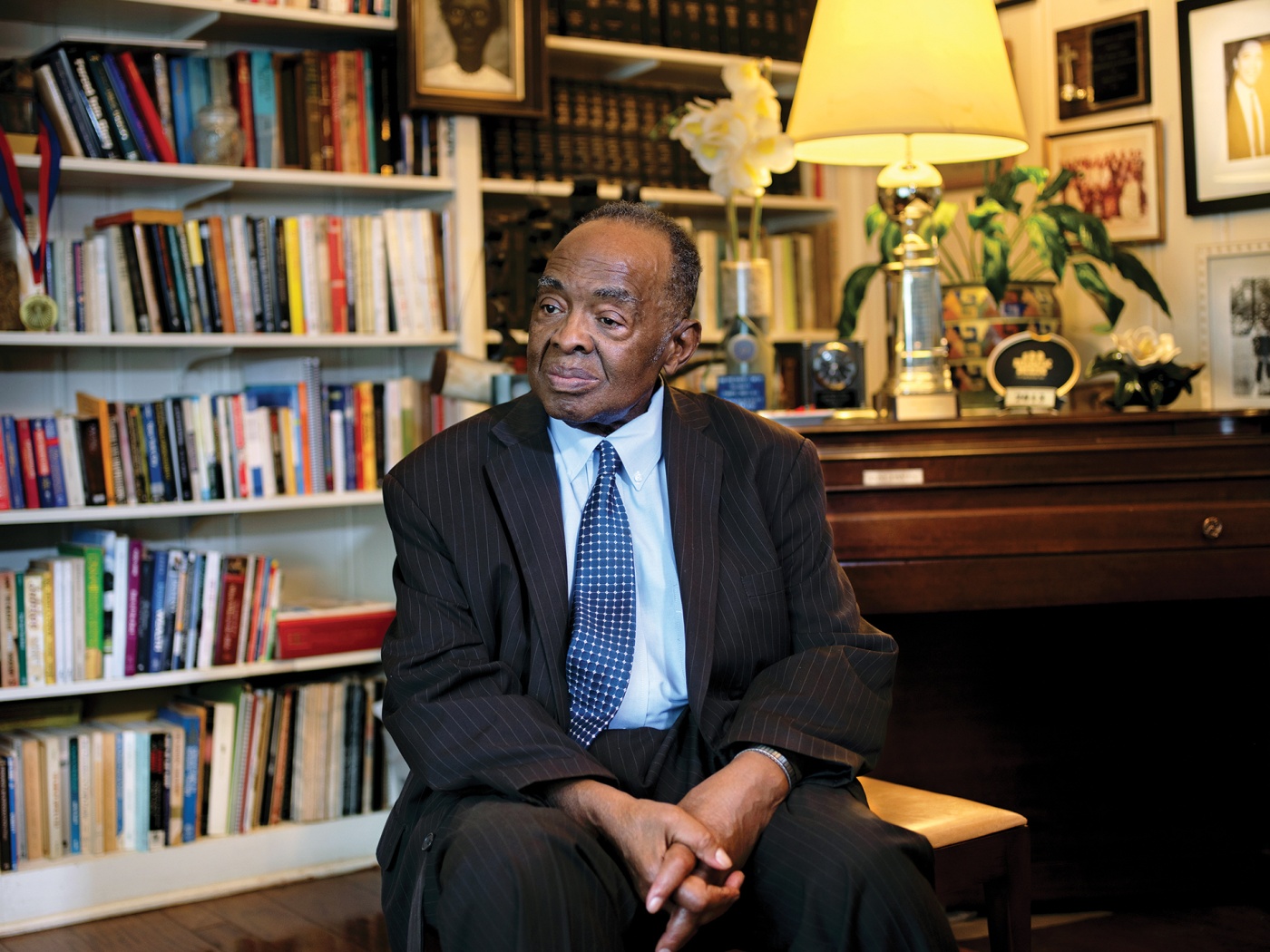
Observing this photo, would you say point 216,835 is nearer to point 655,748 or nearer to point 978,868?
point 655,748

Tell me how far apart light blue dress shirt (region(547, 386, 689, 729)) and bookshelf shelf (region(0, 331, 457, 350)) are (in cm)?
135

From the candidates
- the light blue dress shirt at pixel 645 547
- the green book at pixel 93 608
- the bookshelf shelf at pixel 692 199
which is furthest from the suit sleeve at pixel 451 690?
the bookshelf shelf at pixel 692 199

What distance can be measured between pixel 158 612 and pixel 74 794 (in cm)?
39

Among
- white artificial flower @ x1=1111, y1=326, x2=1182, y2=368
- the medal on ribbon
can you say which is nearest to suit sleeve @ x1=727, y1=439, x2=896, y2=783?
white artificial flower @ x1=1111, y1=326, x2=1182, y2=368

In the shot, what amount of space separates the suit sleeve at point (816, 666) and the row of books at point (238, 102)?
1.65 meters

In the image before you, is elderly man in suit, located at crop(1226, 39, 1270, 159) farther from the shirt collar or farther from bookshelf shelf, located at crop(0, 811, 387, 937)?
bookshelf shelf, located at crop(0, 811, 387, 937)

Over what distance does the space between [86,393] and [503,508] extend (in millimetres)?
1635

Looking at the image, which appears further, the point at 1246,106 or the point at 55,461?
the point at 1246,106

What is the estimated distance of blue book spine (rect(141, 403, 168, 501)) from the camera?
281 cm

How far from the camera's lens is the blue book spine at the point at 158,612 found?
281cm

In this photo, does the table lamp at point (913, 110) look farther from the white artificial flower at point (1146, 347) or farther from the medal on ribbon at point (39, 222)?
the medal on ribbon at point (39, 222)

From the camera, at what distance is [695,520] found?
1686 millimetres

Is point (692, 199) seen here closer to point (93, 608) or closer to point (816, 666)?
point (93, 608)

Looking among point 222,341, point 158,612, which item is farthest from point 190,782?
point 222,341
